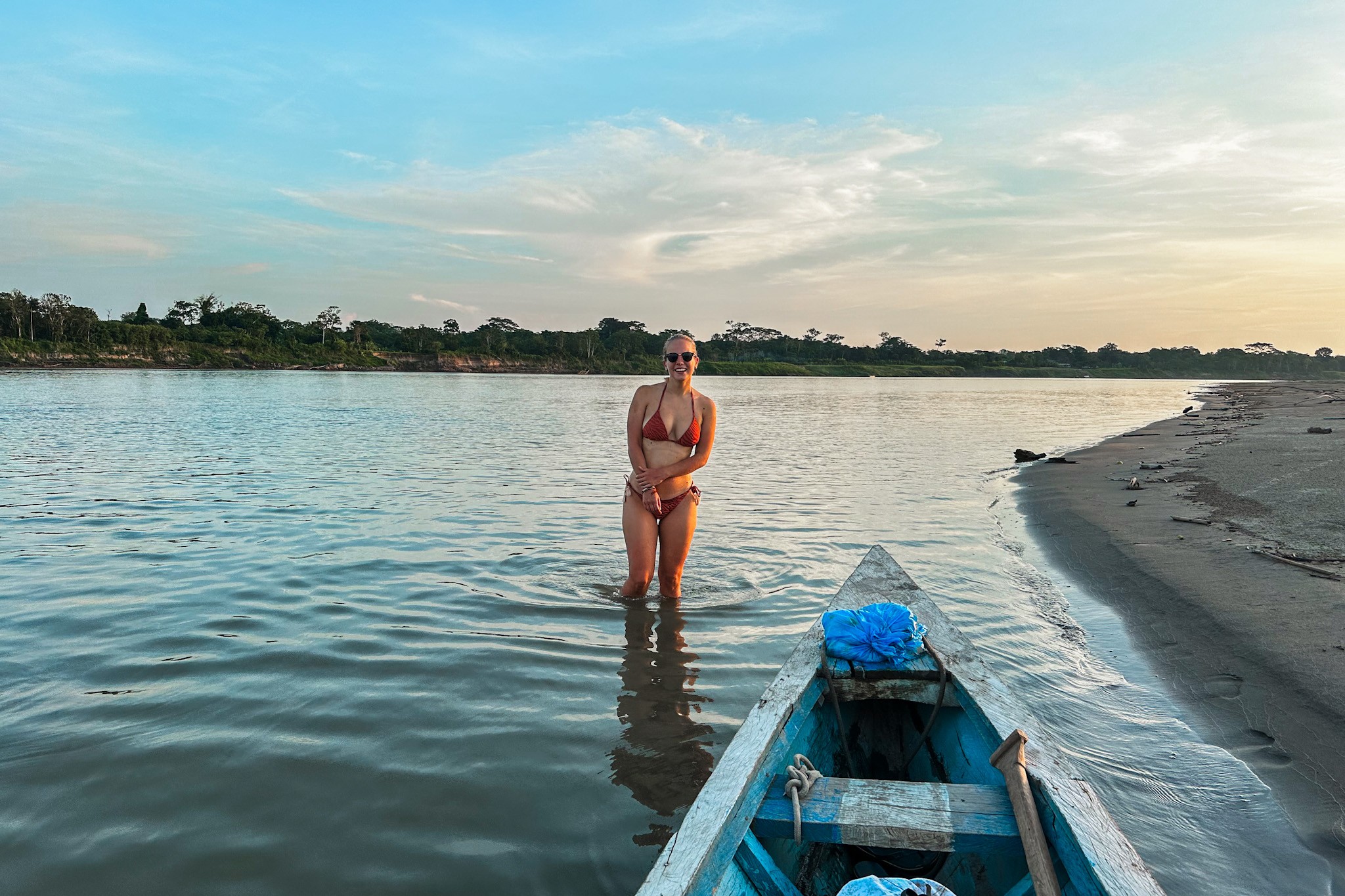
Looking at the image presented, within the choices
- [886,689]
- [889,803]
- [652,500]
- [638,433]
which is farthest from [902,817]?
[638,433]

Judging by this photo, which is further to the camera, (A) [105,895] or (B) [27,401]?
(B) [27,401]

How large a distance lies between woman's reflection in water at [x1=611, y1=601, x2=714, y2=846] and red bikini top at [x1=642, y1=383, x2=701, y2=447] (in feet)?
4.96

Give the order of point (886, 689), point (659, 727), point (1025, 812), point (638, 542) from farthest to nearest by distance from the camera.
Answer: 1. point (638, 542)
2. point (659, 727)
3. point (886, 689)
4. point (1025, 812)

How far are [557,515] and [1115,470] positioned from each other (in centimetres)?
1108

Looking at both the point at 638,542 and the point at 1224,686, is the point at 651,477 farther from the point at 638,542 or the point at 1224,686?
the point at 1224,686

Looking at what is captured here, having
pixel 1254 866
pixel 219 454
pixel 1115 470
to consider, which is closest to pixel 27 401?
pixel 219 454

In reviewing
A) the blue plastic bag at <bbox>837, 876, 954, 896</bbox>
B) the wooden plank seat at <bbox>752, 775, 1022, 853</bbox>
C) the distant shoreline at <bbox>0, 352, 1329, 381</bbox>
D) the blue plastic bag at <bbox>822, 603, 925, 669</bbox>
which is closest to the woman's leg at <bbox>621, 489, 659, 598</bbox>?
the blue plastic bag at <bbox>822, 603, 925, 669</bbox>

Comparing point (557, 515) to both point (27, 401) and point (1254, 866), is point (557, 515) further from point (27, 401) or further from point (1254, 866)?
point (27, 401)

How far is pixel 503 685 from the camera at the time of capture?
200 inches

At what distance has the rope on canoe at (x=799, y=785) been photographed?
2619 mm

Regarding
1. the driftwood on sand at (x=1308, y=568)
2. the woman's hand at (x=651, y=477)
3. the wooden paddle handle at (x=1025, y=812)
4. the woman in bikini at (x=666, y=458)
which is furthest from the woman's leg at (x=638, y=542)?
the driftwood on sand at (x=1308, y=568)

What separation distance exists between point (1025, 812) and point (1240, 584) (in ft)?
18.7

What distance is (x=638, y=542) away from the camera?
6711 mm

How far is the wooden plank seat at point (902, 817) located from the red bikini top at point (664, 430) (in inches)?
154
